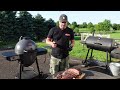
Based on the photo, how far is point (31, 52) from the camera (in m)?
6.24

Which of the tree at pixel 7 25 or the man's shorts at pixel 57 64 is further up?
the tree at pixel 7 25

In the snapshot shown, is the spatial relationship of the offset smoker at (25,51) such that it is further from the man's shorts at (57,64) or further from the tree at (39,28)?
the tree at (39,28)

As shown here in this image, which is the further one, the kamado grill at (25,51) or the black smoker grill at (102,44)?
the black smoker grill at (102,44)

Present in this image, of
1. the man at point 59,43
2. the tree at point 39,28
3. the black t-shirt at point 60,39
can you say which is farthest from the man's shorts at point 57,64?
the tree at point 39,28

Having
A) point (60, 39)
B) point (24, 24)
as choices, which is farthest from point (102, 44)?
point (24, 24)

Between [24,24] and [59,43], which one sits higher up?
[24,24]

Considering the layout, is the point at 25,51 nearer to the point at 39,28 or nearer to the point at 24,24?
the point at 24,24

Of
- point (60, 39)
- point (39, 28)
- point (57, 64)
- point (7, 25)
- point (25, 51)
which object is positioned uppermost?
point (7, 25)

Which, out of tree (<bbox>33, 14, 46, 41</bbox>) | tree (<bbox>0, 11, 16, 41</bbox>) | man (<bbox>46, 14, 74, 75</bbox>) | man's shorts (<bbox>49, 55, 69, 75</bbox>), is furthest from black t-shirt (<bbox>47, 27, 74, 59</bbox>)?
tree (<bbox>33, 14, 46, 41</bbox>)
